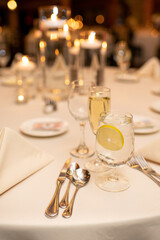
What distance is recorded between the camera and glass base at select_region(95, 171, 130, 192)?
2.94 ft

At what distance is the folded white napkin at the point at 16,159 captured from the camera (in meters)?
0.93

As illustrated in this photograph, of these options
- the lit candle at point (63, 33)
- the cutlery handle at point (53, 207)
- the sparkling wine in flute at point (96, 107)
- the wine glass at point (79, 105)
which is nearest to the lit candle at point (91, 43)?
the lit candle at point (63, 33)

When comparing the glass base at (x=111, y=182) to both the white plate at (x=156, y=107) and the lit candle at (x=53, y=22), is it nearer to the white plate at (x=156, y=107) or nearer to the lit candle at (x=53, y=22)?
the white plate at (x=156, y=107)

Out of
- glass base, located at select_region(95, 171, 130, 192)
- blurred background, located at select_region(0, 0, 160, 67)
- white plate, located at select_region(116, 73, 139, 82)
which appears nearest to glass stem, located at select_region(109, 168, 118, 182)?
glass base, located at select_region(95, 171, 130, 192)

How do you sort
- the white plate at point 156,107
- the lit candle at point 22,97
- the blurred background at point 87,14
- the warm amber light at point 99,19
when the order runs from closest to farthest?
the white plate at point 156,107 < the lit candle at point 22,97 < the blurred background at point 87,14 < the warm amber light at point 99,19

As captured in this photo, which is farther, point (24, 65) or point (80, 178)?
point (24, 65)

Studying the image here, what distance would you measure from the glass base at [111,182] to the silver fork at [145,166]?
98mm

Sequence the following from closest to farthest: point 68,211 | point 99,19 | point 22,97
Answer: point 68,211 < point 22,97 < point 99,19

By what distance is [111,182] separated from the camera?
0.93 metres

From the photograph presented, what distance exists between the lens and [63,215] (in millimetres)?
760

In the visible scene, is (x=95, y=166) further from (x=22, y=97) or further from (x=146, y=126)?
(x=22, y=97)

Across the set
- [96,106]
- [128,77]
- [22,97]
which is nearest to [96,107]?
[96,106]

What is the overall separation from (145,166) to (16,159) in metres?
0.48

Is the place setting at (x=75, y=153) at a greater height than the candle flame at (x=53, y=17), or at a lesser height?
lesser
